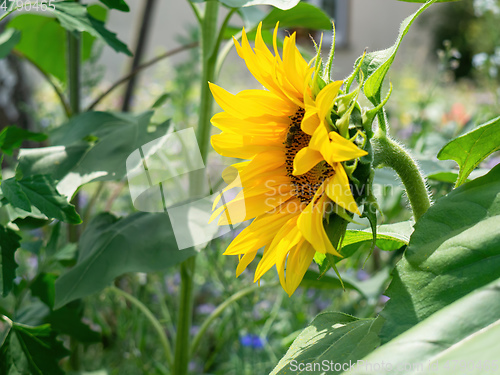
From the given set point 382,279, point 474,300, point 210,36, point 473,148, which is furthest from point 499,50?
point 474,300

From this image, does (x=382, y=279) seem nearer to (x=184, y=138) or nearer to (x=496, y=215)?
(x=184, y=138)

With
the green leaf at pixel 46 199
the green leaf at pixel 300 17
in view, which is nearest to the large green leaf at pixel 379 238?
the green leaf at pixel 46 199

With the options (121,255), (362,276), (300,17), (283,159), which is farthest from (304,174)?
(362,276)

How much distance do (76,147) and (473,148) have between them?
43cm

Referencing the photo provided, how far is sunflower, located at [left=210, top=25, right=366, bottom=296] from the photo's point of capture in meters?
0.33

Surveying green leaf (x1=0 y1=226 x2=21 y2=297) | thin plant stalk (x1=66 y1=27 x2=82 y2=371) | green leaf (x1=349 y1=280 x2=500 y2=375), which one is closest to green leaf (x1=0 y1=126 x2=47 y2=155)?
green leaf (x1=0 y1=226 x2=21 y2=297)

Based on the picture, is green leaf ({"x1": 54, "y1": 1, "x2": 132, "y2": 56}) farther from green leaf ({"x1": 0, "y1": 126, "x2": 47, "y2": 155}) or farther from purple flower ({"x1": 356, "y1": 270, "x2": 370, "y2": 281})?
purple flower ({"x1": 356, "y1": 270, "x2": 370, "y2": 281})

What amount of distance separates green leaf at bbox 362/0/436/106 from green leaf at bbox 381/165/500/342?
9 centimetres

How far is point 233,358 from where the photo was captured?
3.43ft

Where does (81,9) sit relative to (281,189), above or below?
above

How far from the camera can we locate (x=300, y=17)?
68 cm

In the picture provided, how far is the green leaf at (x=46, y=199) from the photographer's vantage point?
43 centimetres

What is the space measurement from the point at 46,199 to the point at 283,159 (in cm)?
21

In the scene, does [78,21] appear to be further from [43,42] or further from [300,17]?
[43,42]
